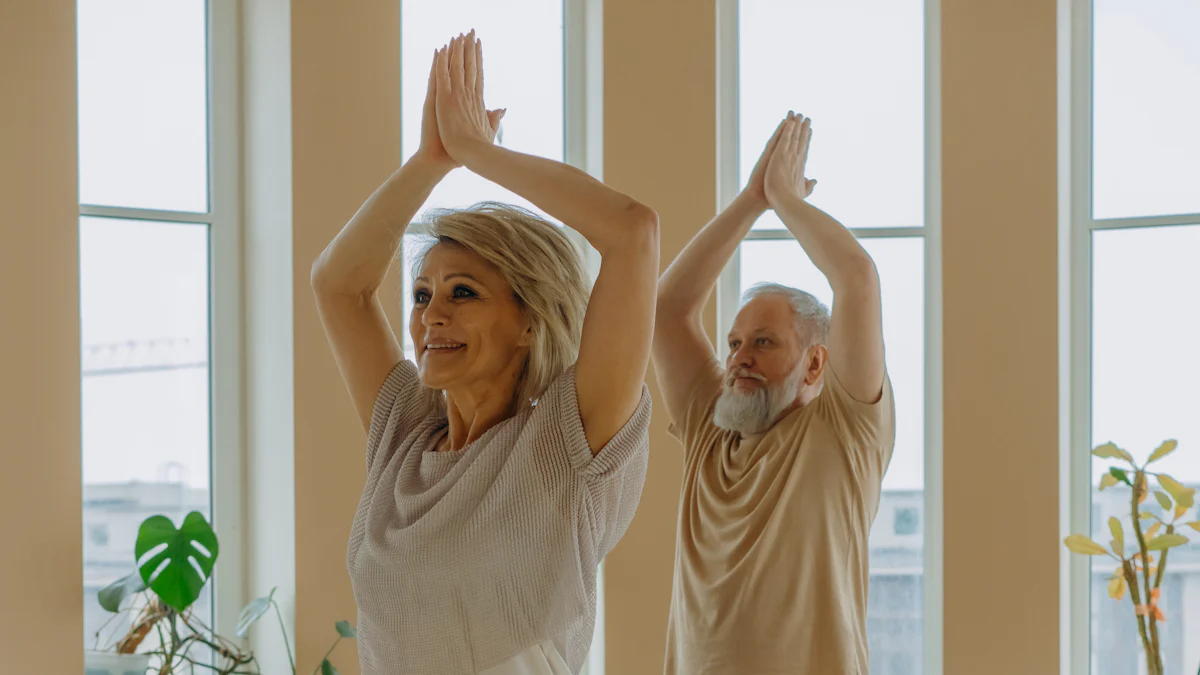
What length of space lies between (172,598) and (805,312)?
200 centimetres

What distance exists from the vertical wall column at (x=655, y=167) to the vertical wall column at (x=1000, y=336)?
87 centimetres

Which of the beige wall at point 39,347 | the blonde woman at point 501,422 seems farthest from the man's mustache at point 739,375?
the beige wall at point 39,347

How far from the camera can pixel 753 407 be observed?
8.38 feet

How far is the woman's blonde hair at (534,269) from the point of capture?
151cm

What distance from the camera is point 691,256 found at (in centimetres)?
276

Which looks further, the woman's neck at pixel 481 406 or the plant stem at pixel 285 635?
the plant stem at pixel 285 635

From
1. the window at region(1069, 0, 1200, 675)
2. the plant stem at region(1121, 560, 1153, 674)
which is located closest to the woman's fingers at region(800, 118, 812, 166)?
the plant stem at region(1121, 560, 1153, 674)

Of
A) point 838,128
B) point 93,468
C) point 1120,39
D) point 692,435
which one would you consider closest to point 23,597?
point 93,468

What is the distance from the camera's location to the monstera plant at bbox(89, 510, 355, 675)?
10.7 ft

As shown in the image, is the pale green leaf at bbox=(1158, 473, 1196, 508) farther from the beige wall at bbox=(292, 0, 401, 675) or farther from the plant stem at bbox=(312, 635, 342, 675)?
the plant stem at bbox=(312, 635, 342, 675)

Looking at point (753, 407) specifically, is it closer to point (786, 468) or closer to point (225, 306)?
point (786, 468)

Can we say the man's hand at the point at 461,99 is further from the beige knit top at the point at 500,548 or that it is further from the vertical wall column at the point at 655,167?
the vertical wall column at the point at 655,167

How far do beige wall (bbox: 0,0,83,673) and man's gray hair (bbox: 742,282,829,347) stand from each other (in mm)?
2041

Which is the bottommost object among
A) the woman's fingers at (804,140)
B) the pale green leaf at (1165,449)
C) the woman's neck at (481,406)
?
the pale green leaf at (1165,449)
